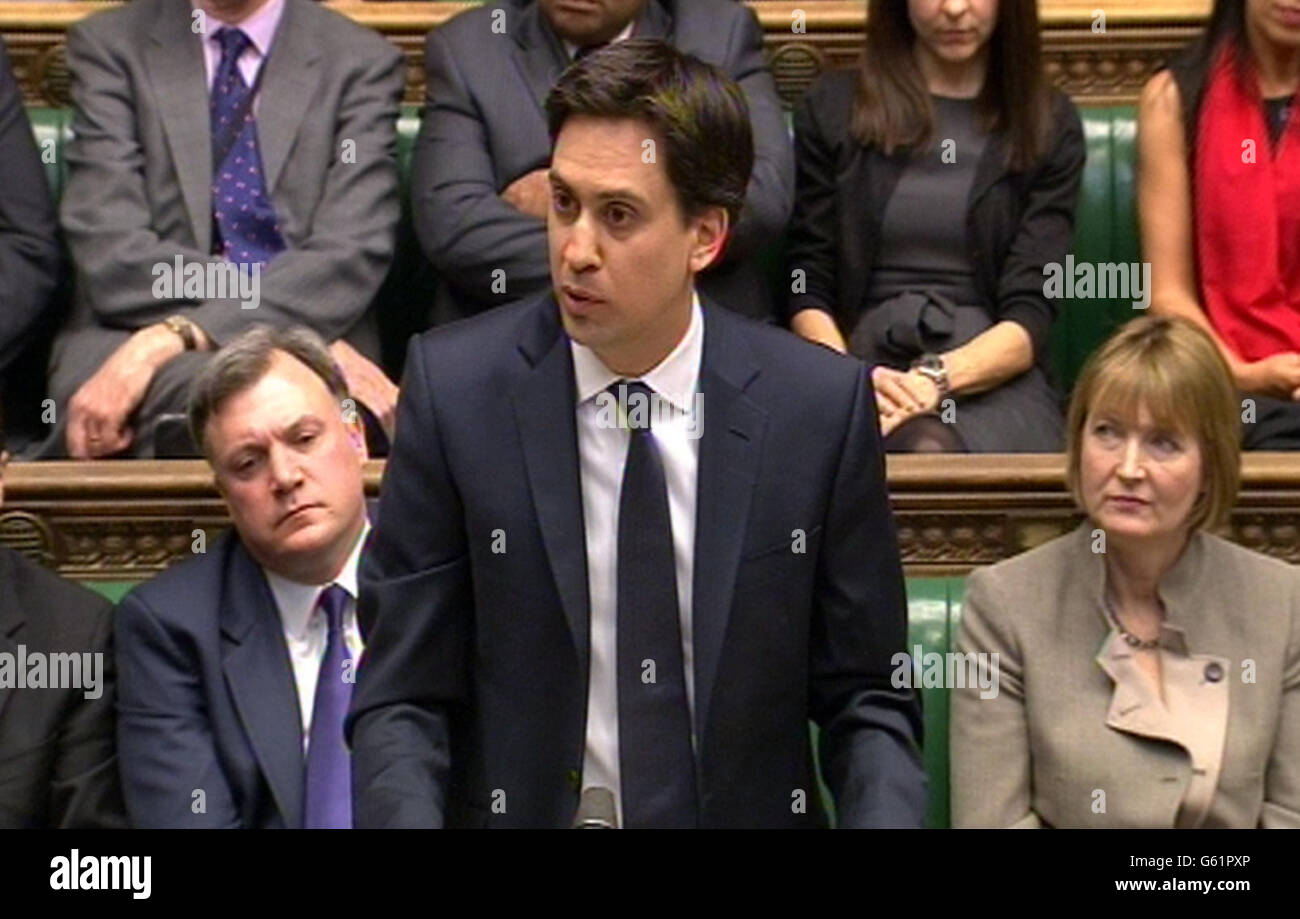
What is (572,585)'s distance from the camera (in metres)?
1.36

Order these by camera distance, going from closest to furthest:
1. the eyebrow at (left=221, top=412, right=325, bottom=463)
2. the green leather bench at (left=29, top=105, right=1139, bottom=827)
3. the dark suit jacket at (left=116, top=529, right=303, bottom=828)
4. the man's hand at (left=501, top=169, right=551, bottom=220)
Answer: the dark suit jacket at (left=116, top=529, right=303, bottom=828) < the eyebrow at (left=221, top=412, right=325, bottom=463) < the man's hand at (left=501, top=169, right=551, bottom=220) < the green leather bench at (left=29, top=105, right=1139, bottom=827)

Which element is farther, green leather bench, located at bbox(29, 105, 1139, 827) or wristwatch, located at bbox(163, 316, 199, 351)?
green leather bench, located at bbox(29, 105, 1139, 827)

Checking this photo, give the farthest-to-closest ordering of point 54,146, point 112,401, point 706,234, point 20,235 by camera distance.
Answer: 1. point 54,146
2. point 20,235
3. point 112,401
4. point 706,234

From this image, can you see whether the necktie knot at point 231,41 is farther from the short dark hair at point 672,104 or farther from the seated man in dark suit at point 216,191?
the short dark hair at point 672,104

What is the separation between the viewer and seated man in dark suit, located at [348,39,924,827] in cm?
135

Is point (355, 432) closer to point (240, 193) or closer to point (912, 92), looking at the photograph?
point (240, 193)

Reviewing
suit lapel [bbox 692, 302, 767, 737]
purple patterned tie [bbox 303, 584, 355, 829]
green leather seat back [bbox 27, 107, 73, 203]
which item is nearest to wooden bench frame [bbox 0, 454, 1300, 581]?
purple patterned tie [bbox 303, 584, 355, 829]

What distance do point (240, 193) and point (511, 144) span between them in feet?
0.71

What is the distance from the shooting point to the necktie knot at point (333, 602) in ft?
5.62

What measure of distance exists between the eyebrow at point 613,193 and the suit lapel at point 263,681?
44 cm

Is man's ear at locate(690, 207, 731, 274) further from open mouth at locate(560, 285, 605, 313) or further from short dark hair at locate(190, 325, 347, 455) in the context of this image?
short dark hair at locate(190, 325, 347, 455)

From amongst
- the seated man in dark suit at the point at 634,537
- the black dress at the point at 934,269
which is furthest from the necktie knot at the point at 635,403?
the black dress at the point at 934,269

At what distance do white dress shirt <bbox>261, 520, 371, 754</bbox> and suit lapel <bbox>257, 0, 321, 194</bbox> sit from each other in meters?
0.57

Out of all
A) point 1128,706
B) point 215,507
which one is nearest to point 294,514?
point 215,507
